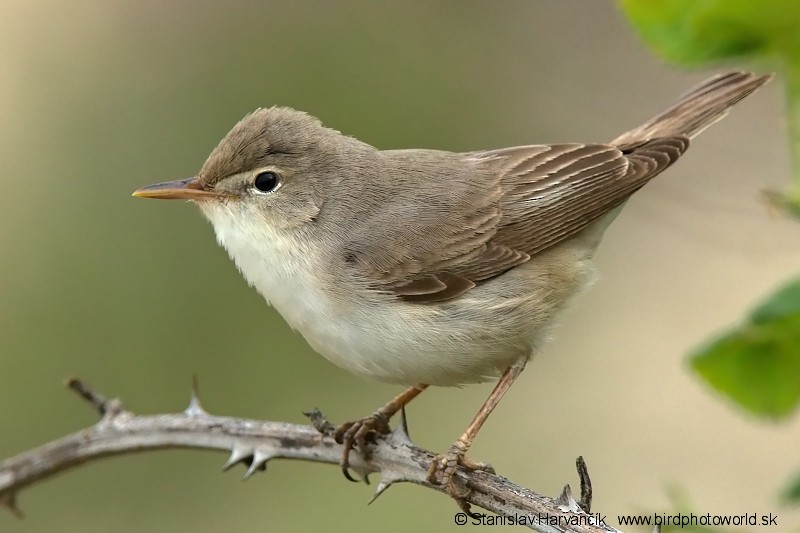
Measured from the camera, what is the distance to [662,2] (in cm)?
131

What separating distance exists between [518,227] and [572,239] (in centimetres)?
25

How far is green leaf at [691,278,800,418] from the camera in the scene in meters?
1.20

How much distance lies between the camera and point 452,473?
3102 millimetres

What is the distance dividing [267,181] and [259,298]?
109 inches

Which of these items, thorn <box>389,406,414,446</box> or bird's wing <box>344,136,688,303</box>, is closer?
thorn <box>389,406,414,446</box>

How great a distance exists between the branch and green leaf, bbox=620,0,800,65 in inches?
67.9

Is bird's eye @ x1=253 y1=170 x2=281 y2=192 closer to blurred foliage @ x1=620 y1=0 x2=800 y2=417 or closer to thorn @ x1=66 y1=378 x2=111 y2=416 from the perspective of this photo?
thorn @ x1=66 y1=378 x2=111 y2=416

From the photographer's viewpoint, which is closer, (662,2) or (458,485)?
(662,2)

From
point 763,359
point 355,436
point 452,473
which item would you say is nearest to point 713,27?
point 763,359

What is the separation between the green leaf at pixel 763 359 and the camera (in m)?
1.20

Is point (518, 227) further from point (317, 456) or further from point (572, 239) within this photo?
point (317, 456)

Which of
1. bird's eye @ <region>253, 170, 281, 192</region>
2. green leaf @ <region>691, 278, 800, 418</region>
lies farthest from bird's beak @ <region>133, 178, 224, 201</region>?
green leaf @ <region>691, 278, 800, 418</region>

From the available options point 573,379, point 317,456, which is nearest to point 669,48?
point 317,456

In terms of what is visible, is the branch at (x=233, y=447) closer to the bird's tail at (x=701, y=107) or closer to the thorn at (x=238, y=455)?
the thorn at (x=238, y=455)
